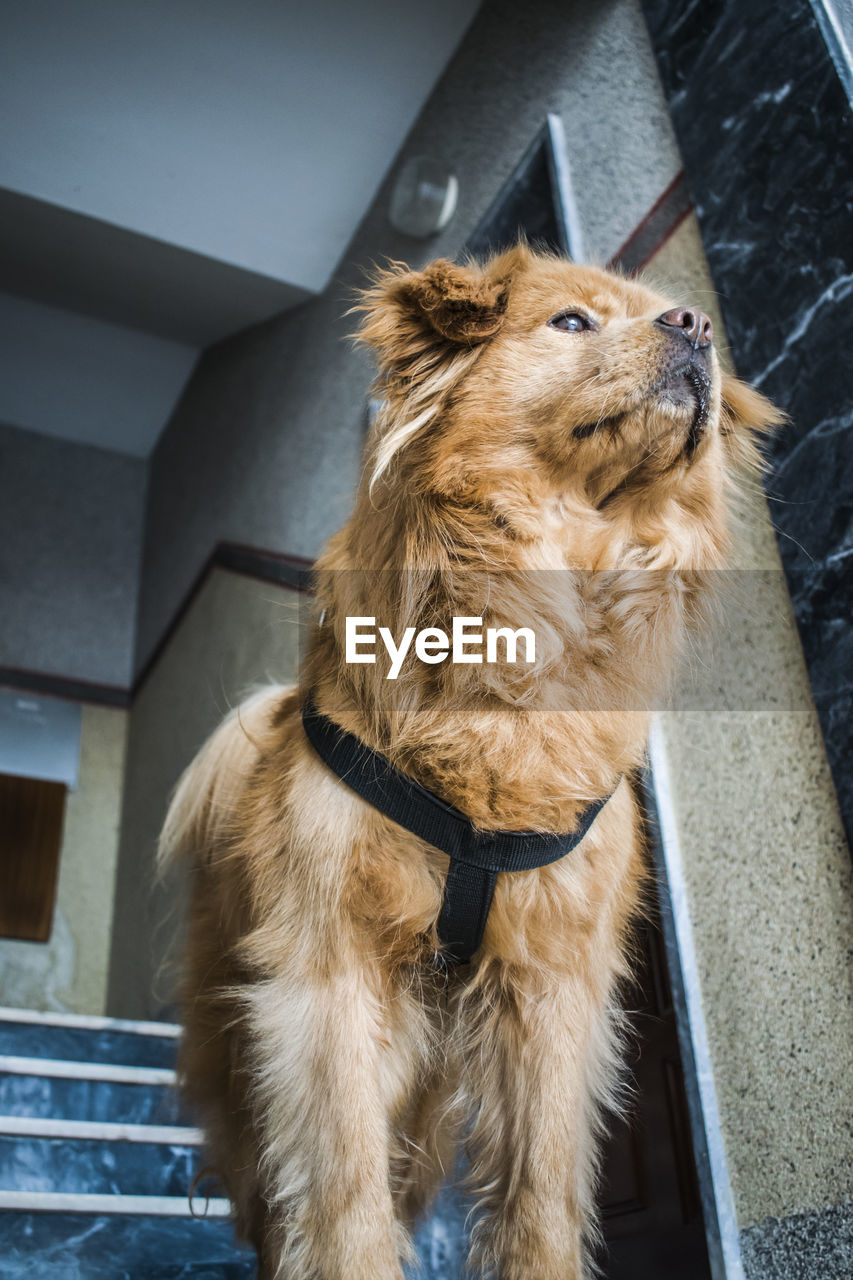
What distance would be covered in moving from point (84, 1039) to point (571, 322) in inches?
91.8

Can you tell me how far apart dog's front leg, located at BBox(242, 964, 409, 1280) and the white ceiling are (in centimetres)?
339

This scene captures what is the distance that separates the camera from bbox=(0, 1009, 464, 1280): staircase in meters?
1.77

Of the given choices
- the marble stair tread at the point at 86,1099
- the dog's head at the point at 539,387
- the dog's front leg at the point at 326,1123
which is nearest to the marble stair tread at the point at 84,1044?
the marble stair tread at the point at 86,1099

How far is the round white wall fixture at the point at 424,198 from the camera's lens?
11.1 ft

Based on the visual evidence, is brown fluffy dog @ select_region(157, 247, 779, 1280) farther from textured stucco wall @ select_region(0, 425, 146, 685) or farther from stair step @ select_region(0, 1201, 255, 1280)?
textured stucco wall @ select_region(0, 425, 146, 685)

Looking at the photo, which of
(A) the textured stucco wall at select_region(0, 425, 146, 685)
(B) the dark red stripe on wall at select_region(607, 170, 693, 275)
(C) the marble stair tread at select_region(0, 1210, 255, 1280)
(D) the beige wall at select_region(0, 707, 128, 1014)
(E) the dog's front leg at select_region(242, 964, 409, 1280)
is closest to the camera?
(E) the dog's front leg at select_region(242, 964, 409, 1280)

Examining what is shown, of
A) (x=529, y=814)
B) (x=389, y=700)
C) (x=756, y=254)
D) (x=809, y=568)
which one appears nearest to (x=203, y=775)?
(x=389, y=700)

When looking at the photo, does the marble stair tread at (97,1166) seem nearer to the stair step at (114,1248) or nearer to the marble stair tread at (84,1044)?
the stair step at (114,1248)

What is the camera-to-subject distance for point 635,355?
1.34m

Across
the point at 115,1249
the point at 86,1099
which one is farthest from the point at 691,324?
the point at 86,1099

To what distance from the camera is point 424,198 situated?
3.41 metres

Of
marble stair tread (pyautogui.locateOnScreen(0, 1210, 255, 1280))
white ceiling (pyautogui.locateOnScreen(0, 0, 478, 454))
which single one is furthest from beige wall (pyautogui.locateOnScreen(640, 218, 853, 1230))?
white ceiling (pyautogui.locateOnScreen(0, 0, 478, 454))

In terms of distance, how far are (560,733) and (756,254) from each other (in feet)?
3.51

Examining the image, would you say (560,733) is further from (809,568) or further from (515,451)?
(809,568)
